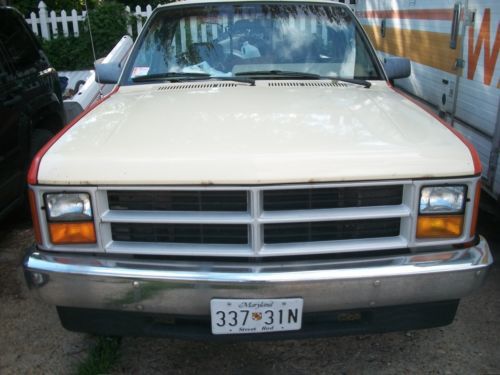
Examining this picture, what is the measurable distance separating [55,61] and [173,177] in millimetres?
10580

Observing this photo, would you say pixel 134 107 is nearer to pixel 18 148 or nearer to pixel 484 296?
pixel 18 148

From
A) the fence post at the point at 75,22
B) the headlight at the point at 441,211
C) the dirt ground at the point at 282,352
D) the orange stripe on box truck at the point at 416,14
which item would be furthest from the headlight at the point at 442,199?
the fence post at the point at 75,22

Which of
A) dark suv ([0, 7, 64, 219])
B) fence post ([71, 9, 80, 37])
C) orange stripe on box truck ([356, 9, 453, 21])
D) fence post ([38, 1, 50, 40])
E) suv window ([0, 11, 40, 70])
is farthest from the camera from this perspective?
fence post ([71, 9, 80, 37])

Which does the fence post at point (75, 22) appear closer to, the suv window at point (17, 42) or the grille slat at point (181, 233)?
the suv window at point (17, 42)

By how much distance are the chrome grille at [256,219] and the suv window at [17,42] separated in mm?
2953

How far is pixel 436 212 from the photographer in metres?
2.37

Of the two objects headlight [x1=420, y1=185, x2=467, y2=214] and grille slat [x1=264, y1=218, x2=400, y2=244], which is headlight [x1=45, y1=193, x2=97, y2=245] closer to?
grille slat [x1=264, y1=218, x2=400, y2=244]

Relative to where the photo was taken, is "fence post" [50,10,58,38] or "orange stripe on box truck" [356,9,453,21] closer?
"orange stripe on box truck" [356,9,453,21]

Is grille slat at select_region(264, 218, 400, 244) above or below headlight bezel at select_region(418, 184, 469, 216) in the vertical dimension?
below

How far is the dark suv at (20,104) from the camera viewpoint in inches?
164

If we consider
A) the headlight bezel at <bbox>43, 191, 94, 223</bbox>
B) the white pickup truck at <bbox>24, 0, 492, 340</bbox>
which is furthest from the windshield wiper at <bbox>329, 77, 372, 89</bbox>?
the headlight bezel at <bbox>43, 191, 94, 223</bbox>

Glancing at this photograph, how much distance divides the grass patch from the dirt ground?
0.04 metres

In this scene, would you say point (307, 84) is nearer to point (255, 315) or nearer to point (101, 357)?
point (255, 315)

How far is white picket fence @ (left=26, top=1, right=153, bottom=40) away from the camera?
1167 centimetres
